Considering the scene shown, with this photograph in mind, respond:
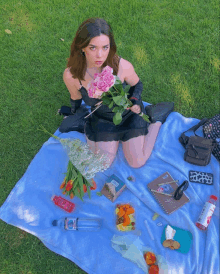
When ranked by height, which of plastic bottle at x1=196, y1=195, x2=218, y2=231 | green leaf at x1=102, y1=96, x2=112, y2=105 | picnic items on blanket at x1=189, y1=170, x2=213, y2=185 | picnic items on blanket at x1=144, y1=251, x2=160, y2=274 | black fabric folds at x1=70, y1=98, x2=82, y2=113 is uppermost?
green leaf at x1=102, y1=96, x2=112, y2=105

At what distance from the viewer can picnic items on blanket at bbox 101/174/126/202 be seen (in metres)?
3.31

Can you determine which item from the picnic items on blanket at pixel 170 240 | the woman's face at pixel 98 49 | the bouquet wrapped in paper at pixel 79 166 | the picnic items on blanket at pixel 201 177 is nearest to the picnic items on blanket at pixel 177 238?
the picnic items on blanket at pixel 170 240

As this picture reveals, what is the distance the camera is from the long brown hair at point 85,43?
248 centimetres

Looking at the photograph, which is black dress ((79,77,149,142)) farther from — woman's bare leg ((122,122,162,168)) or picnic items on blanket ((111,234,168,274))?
picnic items on blanket ((111,234,168,274))

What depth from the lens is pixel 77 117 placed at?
3.80 meters

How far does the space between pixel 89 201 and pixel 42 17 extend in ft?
14.4

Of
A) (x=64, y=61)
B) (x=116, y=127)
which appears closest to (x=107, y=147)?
(x=116, y=127)

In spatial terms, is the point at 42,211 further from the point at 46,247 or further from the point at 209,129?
the point at 209,129

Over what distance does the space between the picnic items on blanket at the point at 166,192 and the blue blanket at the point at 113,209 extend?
72 mm

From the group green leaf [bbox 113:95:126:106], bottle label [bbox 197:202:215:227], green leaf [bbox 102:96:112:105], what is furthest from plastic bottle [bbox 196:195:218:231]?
green leaf [bbox 102:96:112:105]

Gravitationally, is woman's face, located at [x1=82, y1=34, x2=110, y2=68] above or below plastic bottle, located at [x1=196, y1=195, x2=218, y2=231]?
above

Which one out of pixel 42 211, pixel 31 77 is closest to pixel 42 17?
pixel 31 77

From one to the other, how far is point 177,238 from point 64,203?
158 centimetres

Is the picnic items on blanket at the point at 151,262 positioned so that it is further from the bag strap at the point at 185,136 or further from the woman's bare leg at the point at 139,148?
the bag strap at the point at 185,136
